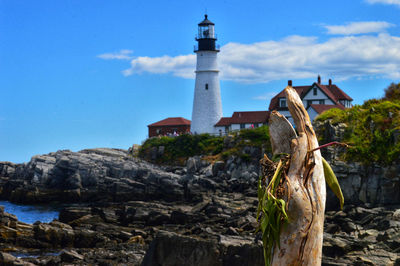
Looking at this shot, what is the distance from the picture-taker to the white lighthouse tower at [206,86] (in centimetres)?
7038

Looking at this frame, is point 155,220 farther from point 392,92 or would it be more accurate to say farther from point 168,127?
Answer: point 168,127

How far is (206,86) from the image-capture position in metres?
70.6

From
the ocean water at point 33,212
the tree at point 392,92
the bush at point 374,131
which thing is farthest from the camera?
the tree at point 392,92

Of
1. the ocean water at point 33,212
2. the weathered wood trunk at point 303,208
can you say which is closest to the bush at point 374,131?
the ocean water at point 33,212

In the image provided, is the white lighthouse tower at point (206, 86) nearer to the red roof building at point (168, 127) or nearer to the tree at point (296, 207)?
the red roof building at point (168, 127)

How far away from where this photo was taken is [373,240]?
21.8 metres

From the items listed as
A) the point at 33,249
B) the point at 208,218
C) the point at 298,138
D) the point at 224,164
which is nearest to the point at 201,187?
the point at 224,164

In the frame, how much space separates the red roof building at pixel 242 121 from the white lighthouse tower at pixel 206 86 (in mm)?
1065

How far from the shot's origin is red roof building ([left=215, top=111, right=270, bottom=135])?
232ft

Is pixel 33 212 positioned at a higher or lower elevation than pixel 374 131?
lower

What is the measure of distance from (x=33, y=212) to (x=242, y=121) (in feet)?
114

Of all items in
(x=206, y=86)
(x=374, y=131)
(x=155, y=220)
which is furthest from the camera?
(x=206, y=86)

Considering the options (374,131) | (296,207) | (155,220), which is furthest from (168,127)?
(296,207)

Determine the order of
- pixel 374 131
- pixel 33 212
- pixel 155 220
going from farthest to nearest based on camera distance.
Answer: pixel 33 212
pixel 374 131
pixel 155 220
